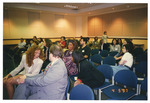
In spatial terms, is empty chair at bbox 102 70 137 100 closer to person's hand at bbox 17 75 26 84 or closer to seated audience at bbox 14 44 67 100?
seated audience at bbox 14 44 67 100

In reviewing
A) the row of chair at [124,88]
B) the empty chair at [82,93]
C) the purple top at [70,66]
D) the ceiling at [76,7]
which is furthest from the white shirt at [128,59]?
the ceiling at [76,7]

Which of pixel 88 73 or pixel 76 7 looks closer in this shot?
pixel 88 73

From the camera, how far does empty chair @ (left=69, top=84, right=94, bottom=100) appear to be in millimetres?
1522

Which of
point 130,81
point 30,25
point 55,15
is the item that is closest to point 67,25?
point 55,15

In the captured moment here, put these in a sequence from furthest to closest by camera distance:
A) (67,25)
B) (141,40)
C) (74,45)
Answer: (67,25), (141,40), (74,45)

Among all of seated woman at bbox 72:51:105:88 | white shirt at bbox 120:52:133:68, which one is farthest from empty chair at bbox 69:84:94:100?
white shirt at bbox 120:52:133:68

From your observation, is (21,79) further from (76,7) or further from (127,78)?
(76,7)

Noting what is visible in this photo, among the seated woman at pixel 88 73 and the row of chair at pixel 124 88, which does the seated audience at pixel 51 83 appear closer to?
the seated woman at pixel 88 73

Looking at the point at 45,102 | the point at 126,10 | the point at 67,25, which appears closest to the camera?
the point at 45,102

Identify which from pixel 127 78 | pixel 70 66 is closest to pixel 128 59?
pixel 127 78

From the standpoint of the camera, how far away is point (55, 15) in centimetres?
1071

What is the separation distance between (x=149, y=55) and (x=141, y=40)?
634 cm

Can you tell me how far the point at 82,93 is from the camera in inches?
62.9

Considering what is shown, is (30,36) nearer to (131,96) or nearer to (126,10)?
(126,10)
